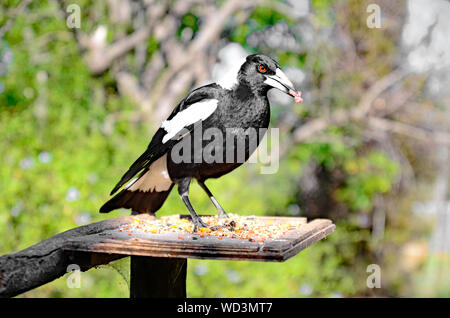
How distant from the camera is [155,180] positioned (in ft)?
7.54

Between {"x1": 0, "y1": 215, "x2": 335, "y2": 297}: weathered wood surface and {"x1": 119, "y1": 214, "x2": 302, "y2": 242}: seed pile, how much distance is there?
0.07 m

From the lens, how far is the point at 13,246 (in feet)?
10.9

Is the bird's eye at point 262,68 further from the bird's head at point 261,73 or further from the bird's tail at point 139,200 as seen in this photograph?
the bird's tail at point 139,200

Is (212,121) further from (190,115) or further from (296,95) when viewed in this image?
(296,95)

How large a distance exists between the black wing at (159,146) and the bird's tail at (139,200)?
5.6 inches

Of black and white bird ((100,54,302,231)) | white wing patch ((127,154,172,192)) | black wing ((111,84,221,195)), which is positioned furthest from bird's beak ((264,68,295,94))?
white wing patch ((127,154,172,192))

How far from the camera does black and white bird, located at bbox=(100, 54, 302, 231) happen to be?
80.7 inches

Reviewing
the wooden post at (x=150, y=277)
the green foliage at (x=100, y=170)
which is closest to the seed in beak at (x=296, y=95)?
the wooden post at (x=150, y=277)

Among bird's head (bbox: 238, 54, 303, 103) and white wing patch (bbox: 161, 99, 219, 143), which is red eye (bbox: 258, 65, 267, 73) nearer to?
bird's head (bbox: 238, 54, 303, 103)

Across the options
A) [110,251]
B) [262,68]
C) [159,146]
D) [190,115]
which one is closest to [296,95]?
[262,68]

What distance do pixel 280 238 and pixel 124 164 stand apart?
7.60 feet
